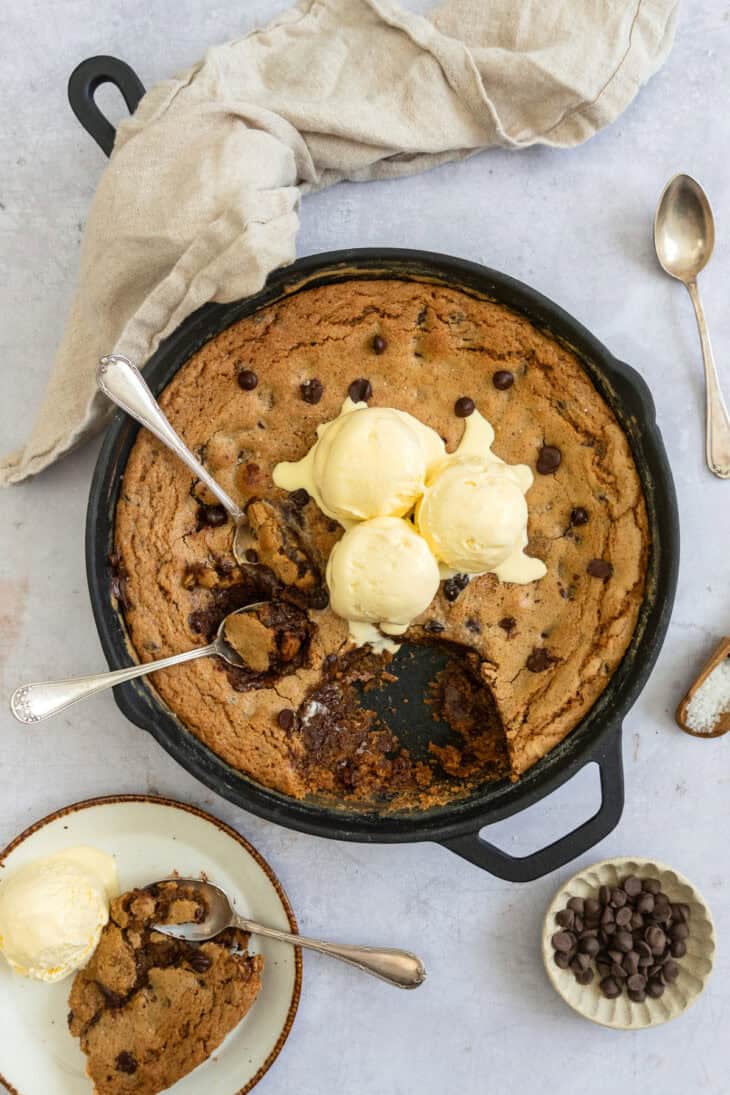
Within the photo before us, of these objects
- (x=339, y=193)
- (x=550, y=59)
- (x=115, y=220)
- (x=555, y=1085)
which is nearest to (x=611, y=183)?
(x=550, y=59)

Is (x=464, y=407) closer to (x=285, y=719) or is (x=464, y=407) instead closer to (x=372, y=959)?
(x=285, y=719)

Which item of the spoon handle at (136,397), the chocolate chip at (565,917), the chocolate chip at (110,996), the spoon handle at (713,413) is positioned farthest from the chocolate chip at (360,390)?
the chocolate chip at (110,996)

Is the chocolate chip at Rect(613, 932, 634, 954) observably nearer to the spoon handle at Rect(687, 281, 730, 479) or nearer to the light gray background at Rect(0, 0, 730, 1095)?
the light gray background at Rect(0, 0, 730, 1095)

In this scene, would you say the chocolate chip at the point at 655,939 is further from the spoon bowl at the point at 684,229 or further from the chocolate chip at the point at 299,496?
the spoon bowl at the point at 684,229

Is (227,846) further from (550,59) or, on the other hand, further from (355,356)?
(550,59)

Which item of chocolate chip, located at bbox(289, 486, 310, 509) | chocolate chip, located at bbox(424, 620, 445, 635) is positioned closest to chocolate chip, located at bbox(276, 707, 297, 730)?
chocolate chip, located at bbox(424, 620, 445, 635)
